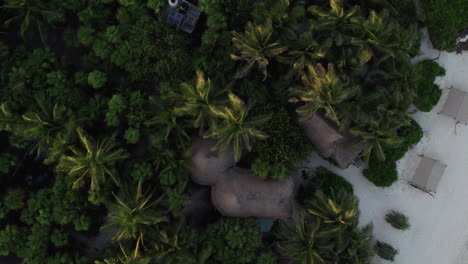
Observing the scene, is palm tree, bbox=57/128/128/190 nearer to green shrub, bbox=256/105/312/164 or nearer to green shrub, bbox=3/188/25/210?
green shrub, bbox=3/188/25/210

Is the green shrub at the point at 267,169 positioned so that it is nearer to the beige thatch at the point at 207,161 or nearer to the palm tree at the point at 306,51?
the beige thatch at the point at 207,161

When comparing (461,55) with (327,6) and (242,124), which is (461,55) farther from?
(242,124)

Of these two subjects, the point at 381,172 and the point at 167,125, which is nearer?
the point at 167,125

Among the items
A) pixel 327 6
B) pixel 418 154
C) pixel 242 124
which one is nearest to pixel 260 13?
pixel 327 6

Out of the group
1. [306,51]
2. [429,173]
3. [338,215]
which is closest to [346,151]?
[338,215]

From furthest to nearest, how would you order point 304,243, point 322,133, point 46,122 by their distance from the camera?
point 322,133
point 304,243
point 46,122

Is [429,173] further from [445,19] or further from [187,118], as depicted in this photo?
[187,118]

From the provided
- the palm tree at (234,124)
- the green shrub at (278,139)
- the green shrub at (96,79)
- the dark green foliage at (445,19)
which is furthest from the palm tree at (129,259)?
the dark green foliage at (445,19)
